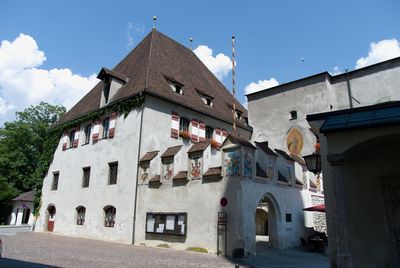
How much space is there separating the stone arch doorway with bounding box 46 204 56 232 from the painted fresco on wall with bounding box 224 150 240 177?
16035 millimetres

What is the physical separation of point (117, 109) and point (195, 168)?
8.14 m

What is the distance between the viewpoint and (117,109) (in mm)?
21016

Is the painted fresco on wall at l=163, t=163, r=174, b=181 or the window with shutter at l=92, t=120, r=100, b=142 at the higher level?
the window with shutter at l=92, t=120, r=100, b=142

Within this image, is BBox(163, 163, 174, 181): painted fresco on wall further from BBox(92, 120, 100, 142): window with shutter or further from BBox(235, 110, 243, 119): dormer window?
Result: BBox(235, 110, 243, 119): dormer window

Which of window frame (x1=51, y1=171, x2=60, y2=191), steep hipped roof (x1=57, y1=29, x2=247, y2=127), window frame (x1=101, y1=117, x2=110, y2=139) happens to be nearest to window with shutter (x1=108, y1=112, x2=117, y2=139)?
window frame (x1=101, y1=117, x2=110, y2=139)

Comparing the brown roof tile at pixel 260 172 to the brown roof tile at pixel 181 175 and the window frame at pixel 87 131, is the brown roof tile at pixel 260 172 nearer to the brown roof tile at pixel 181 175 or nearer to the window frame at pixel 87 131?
the brown roof tile at pixel 181 175

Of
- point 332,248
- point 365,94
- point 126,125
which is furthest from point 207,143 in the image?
point 365,94

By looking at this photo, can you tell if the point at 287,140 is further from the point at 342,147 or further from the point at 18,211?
the point at 18,211

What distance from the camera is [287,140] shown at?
25.3 m

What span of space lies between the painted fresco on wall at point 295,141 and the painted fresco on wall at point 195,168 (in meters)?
11.4

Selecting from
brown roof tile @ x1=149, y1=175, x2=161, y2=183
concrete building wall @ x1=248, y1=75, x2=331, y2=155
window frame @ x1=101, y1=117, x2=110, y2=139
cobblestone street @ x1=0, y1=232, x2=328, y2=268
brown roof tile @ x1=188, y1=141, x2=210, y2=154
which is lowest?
cobblestone street @ x1=0, y1=232, x2=328, y2=268

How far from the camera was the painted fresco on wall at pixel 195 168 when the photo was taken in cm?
1527

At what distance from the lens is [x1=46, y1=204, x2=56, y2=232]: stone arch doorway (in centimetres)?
2421

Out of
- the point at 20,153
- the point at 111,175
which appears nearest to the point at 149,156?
the point at 111,175
